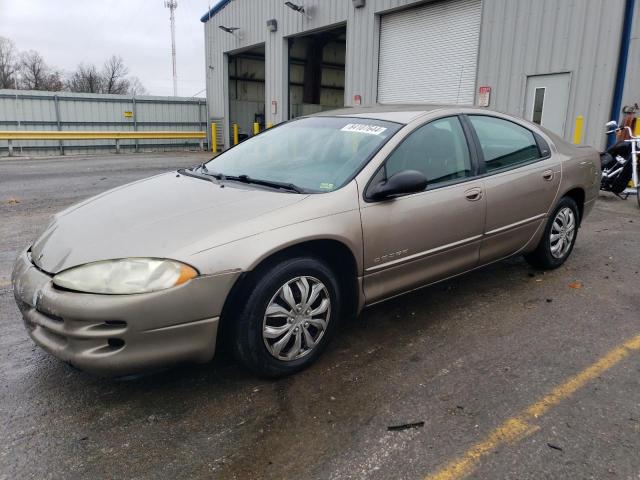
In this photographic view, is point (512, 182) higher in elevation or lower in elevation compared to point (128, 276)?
higher

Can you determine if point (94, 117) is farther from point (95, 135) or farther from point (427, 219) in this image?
point (427, 219)

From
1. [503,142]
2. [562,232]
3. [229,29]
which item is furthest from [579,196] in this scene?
[229,29]

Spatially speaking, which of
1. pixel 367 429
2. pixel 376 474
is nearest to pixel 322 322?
pixel 367 429

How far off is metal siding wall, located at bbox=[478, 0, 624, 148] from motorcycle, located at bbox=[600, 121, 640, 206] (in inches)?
57.3

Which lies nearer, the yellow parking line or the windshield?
the yellow parking line

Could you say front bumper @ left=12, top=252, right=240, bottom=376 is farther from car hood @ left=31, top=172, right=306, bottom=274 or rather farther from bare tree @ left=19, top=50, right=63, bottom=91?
bare tree @ left=19, top=50, right=63, bottom=91

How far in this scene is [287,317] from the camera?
2705mm

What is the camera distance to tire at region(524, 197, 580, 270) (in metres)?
4.39

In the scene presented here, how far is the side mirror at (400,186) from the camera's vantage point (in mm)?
2955

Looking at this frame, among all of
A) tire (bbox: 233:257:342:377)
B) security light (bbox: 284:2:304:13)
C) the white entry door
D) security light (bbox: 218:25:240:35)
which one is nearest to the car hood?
tire (bbox: 233:257:342:377)

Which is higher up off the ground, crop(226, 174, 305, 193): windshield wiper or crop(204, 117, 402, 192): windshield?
crop(204, 117, 402, 192): windshield

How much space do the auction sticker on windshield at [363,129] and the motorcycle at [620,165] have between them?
5782 mm

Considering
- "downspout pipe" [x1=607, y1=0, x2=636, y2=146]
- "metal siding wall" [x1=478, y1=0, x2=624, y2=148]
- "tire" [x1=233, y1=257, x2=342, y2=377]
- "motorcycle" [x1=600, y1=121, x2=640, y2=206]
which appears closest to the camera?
"tire" [x1=233, y1=257, x2=342, y2=377]

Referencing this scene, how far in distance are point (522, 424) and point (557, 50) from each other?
31.2 ft
